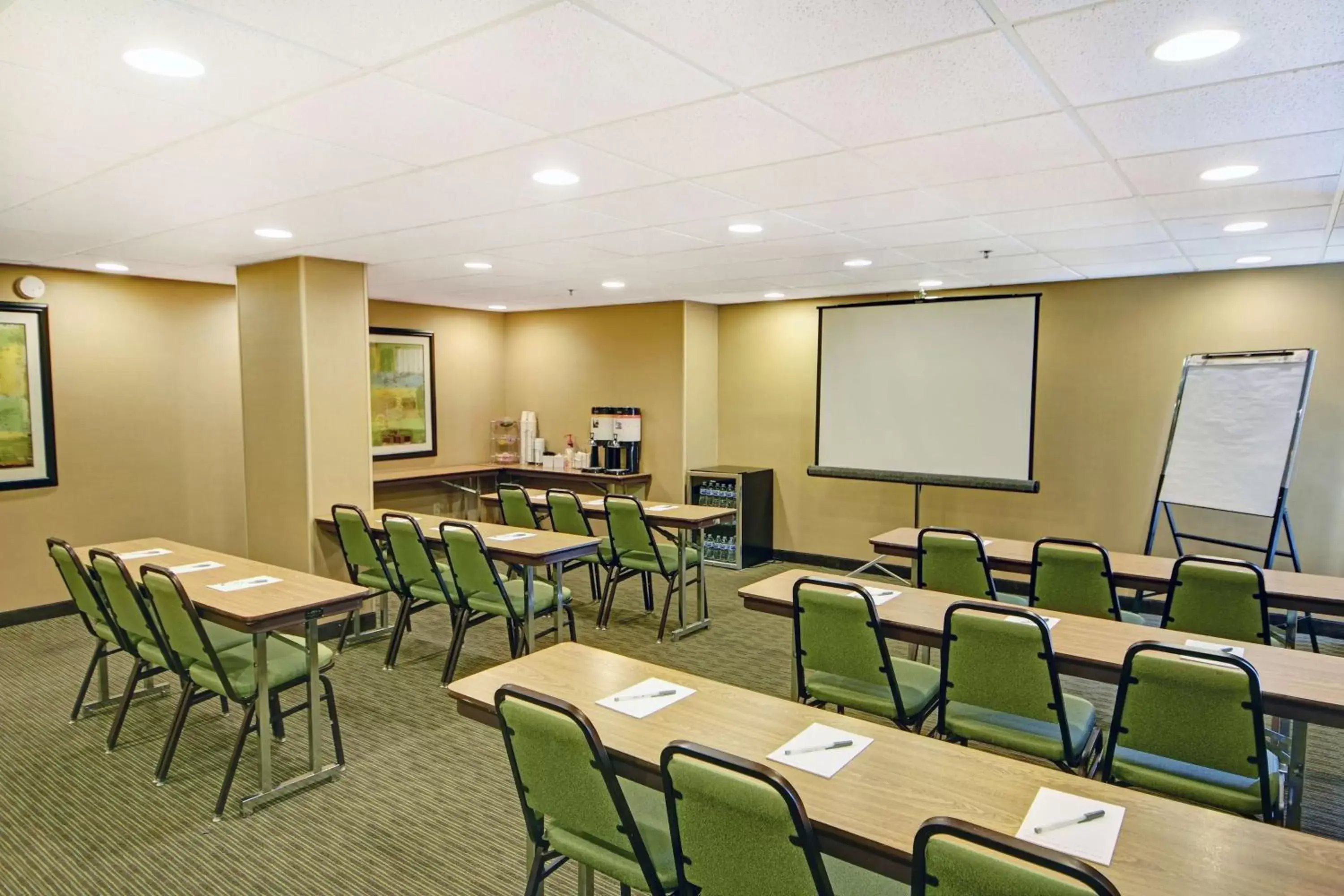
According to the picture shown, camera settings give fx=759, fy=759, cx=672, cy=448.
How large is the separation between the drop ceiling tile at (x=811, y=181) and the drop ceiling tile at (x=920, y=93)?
0.32m

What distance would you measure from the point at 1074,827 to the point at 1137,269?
515 centimetres

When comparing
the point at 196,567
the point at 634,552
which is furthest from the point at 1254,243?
the point at 196,567

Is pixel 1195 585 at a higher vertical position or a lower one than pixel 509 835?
higher

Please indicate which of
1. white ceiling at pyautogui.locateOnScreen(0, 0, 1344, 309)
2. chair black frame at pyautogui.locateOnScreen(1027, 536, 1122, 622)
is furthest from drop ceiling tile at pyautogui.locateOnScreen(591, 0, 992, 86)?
chair black frame at pyautogui.locateOnScreen(1027, 536, 1122, 622)

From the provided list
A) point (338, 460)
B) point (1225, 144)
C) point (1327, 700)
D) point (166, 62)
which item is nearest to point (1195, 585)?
point (1327, 700)

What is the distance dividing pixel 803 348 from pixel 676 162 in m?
4.79

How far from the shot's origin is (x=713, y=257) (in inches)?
197

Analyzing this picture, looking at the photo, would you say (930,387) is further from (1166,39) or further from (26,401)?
(26,401)

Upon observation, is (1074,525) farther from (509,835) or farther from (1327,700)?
(509,835)

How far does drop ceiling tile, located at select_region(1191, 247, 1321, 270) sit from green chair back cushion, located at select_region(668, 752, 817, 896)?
5.15 m

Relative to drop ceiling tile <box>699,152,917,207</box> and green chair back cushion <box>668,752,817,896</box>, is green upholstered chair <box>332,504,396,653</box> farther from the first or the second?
green chair back cushion <box>668,752,817,896</box>

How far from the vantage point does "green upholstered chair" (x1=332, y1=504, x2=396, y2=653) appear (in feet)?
15.8

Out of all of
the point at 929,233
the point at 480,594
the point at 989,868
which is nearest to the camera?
the point at 989,868

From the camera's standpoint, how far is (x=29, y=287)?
18.0 feet
